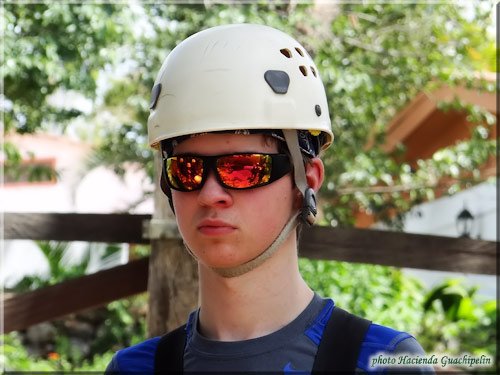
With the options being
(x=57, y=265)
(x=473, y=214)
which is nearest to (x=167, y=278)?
(x=473, y=214)

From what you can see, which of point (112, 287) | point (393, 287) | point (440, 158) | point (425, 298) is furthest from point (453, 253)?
point (425, 298)

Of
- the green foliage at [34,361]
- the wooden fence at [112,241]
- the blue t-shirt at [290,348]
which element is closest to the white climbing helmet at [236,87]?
the blue t-shirt at [290,348]

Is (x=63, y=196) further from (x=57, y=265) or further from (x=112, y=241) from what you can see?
(x=112, y=241)

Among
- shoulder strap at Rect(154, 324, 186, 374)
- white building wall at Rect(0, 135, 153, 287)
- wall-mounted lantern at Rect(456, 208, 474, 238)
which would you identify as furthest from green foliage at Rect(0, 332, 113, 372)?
shoulder strap at Rect(154, 324, 186, 374)

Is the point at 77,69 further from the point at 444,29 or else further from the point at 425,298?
the point at 425,298

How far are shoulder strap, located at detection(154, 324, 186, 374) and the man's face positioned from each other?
0.67ft

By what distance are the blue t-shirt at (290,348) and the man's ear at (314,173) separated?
259 mm

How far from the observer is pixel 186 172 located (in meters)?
1.80

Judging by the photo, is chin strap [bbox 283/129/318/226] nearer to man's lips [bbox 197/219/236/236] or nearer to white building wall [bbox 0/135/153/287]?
man's lips [bbox 197/219/236/236]

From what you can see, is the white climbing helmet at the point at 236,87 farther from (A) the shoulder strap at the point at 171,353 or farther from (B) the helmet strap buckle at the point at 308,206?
(A) the shoulder strap at the point at 171,353

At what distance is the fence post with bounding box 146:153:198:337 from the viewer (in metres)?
3.90

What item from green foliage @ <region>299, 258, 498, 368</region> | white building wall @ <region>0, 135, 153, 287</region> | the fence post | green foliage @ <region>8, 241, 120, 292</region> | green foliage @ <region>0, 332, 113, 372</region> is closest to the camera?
the fence post

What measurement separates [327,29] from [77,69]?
2.19 m

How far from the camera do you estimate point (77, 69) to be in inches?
246
